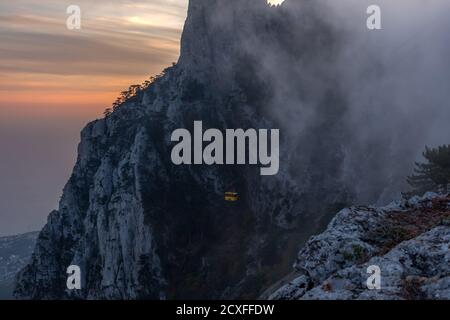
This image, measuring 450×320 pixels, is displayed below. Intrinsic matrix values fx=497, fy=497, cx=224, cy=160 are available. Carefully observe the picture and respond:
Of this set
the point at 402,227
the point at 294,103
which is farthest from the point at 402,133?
the point at 402,227

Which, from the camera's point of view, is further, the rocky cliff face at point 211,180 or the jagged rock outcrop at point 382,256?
the rocky cliff face at point 211,180
